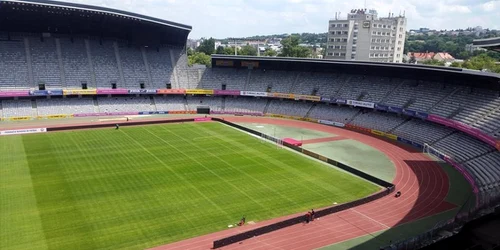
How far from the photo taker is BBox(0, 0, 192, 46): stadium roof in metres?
64.3

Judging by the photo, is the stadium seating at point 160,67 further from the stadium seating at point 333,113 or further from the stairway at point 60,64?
the stadium seating at point 333,113

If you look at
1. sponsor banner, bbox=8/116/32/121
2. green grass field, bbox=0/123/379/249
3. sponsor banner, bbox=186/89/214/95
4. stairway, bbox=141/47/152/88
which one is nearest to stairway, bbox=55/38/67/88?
sponsor banner, bbox=8/116/32/121

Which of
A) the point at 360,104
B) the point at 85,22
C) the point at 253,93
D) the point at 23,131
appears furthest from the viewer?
the point at 253,93

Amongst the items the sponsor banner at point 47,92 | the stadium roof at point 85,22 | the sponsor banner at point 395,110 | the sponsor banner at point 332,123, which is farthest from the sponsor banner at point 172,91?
the sponsor banner at point 395,110

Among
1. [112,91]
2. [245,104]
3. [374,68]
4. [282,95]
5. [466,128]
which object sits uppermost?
[374,68]

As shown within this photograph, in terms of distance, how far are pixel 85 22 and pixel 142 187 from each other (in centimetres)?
4972

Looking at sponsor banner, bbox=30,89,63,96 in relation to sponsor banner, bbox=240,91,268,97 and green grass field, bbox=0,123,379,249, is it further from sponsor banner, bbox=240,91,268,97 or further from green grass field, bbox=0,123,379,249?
sponsor banner, bbox=240,91,268,97

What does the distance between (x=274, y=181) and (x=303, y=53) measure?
118 metres

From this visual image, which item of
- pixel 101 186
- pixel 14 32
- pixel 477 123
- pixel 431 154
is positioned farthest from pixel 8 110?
pixel 477 123

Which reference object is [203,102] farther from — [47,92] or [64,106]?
[47,92]

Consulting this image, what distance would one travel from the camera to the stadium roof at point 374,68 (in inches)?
2141

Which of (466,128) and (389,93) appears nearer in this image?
(466,128)

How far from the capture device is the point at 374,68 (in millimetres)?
71500

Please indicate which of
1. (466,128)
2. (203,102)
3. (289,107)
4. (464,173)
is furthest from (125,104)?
(464,173)
